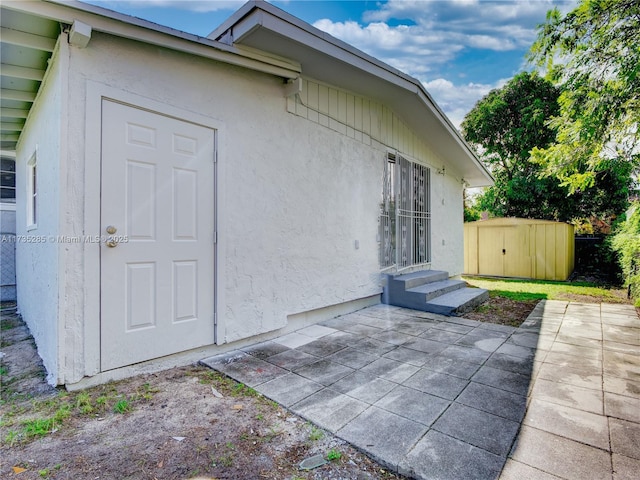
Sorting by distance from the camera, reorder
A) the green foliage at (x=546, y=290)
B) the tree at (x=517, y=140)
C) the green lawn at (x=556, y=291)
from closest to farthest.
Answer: the green lawn at (x=556, y=291), the green foliage at (x=546, y=290), the tree at (x=517, y=140)

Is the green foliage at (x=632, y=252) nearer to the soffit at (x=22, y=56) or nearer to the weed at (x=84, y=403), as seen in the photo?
the weed at (x=84, y=403)

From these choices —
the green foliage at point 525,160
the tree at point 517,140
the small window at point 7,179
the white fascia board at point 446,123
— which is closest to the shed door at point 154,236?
the white fascia board at point 446,123

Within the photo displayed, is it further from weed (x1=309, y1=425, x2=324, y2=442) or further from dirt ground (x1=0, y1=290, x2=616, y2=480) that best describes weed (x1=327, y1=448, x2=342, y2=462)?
weed (x1=309, y1=425, x2=324, y2=442)

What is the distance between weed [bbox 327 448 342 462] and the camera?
194 centimetres

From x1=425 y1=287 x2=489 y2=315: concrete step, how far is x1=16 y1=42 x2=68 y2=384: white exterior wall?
5.11 metres

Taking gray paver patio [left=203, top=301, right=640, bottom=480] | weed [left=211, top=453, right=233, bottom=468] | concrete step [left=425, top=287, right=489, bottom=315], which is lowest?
weed [left=211, top=453, right=233, bottom=468]

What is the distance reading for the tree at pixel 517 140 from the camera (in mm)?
13453

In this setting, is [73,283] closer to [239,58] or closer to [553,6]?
[239,58]

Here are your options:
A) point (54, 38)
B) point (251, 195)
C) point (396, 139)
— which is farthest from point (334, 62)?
point (54, 38)

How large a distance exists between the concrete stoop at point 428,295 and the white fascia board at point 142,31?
422cm

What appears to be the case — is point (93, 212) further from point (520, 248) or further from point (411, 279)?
point (520, 248)

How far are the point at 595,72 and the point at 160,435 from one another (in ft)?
24.0

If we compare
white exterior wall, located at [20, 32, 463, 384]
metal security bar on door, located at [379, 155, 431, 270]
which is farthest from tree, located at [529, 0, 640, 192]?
white exterior wall, located at [20, 32, 463, 384]

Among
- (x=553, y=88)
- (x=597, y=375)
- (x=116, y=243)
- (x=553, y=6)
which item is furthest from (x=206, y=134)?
(x=553, y=88)
